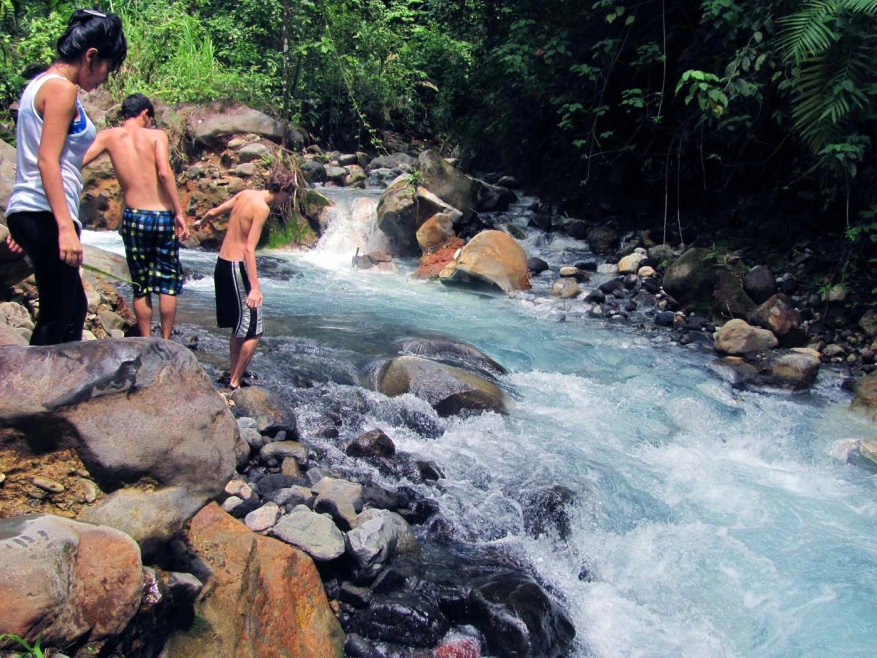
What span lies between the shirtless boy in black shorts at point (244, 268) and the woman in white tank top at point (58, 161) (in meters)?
1.61

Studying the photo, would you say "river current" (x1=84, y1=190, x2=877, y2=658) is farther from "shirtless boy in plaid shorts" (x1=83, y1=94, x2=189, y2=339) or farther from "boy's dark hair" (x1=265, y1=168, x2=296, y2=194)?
"boy's dark hair" (x1=265, y1=168, x2=296, y2=194)

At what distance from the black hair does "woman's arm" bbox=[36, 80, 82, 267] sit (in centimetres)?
13

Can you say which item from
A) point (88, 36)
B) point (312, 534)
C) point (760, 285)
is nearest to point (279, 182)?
point (88, 36)

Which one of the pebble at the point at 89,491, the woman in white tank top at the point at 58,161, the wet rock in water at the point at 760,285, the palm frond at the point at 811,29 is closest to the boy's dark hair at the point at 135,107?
the woman in white tank top at the point at 58,161

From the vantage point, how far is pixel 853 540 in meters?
4.37

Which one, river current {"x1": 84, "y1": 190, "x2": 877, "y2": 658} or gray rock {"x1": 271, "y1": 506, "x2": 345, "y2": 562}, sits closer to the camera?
gray rock {"x1": 271, "y1": 506, "x2": 345, "y2": 562}

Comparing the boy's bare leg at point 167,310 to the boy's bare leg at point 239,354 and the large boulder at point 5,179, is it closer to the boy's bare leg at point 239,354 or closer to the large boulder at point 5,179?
the boy's bare leg at point 239,354

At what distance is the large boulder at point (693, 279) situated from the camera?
8.48 m

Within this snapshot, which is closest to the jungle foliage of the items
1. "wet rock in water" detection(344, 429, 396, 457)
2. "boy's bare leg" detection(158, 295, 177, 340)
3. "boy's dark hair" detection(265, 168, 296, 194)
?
"boy's dark hair" detection(265, 168, 296, 194)

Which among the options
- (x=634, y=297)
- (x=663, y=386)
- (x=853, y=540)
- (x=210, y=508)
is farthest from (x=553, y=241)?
(x=210, y=508)

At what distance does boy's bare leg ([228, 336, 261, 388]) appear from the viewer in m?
4.67

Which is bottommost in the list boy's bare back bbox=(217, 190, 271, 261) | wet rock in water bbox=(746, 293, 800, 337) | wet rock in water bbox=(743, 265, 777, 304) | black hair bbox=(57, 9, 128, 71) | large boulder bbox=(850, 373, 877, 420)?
large boulder bbox=(850, 373, 877, 420)

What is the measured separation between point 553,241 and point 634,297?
7.65 ft

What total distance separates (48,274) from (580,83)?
953 cm
